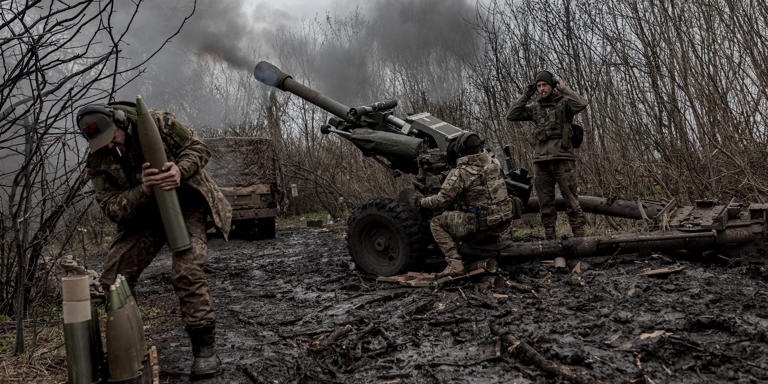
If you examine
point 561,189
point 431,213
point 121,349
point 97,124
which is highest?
point 97,124

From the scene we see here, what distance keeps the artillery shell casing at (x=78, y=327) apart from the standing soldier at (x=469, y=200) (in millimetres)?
3263

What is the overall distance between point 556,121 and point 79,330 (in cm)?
520

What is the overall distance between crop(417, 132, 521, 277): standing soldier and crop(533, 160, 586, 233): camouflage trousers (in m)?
1.35

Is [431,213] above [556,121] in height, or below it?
below

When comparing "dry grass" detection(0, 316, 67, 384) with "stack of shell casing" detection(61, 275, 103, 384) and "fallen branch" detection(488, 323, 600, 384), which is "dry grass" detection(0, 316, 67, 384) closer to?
"stack of shell casing" detection(61, 275, 103, 384)

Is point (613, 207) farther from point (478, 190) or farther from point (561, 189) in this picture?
point (478, 190)

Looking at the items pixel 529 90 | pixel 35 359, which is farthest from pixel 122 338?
pixel 529 90

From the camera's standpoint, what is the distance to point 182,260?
317 centimetres

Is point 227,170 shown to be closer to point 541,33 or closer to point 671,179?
point 541,33

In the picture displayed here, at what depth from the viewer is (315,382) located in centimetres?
316

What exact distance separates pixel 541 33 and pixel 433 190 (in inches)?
155

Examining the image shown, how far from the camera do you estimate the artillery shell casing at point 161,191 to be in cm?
302

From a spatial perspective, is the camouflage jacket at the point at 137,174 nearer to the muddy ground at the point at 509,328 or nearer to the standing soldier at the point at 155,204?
the standing soldier at the point at 155,204

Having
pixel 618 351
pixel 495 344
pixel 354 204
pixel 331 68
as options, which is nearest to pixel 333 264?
pixel 495 344
